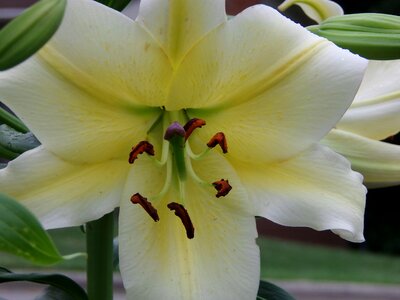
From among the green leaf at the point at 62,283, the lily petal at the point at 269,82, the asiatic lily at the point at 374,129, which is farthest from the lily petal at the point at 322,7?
the green leaf at the point at 62,283

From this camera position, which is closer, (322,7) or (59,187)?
(59,187)

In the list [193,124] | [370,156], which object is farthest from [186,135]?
[370,156]

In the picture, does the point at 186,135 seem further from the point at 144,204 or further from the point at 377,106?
the point at 377,106

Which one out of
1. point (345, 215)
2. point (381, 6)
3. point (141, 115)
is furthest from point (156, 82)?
point (381, 6)

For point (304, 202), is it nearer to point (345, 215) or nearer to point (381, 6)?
point (345, 215)

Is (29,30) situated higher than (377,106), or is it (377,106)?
(29,30)

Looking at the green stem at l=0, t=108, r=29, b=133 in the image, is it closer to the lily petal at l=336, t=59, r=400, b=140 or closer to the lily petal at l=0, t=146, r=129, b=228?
the lily petal at l=0, t=146, r=129, b=228
